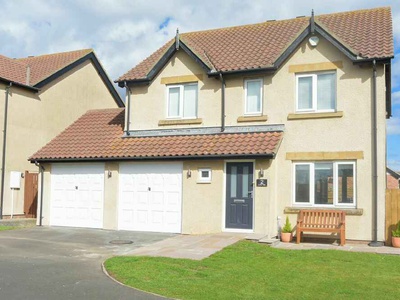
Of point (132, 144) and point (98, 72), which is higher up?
point (98, 72)

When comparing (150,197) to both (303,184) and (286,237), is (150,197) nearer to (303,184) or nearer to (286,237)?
(286,237)

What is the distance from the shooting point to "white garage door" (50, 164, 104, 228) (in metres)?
17.6

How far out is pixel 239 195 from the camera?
15.5 metres

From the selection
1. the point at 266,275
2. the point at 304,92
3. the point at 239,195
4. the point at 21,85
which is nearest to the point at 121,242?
the point at 239,195

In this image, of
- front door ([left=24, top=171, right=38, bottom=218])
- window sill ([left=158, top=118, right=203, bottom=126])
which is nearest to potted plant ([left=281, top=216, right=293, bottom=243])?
window sill ([left=158, top=118, right=203, bottom=126])

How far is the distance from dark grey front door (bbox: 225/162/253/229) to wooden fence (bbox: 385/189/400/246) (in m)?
4.14

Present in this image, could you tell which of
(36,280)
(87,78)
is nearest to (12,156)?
(87,78)

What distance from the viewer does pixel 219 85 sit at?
664 inches

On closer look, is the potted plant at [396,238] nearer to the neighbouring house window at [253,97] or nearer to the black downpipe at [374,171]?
the black downpipe at [374,171]

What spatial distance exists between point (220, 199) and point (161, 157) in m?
2.52

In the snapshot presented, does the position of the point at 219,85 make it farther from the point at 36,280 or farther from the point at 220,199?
the point at 36,280

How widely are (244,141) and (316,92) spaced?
2894 mm

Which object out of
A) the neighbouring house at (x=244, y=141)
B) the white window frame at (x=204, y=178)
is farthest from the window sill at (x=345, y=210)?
the white window frame at (x=204, y=178)

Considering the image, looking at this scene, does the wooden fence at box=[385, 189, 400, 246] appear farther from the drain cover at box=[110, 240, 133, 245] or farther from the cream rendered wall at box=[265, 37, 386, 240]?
the drain cover at box=[110, 240, 133, 245]
